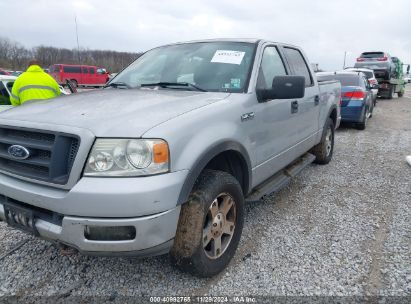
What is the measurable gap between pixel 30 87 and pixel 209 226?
3.92 metres

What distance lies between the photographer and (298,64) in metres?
4.32

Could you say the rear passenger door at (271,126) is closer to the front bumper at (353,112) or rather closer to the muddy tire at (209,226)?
the muddy tire at (209,226)

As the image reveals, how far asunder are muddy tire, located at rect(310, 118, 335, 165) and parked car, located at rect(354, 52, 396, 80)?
1581cm

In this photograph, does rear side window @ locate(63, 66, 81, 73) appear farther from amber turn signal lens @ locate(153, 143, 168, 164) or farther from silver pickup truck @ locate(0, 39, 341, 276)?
amber turn signal lens @ locate(153, 143, 168, 164)

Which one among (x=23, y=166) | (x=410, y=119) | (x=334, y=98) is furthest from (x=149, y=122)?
(x=410, y=119)

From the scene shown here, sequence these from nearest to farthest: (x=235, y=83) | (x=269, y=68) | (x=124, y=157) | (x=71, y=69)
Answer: (x=124, y=157) → (x=235, y=83) → (x=269, y=68) → (x=71, y=69)

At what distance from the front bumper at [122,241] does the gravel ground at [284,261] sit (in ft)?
1.84

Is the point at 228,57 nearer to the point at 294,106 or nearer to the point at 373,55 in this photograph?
the point at 294,106

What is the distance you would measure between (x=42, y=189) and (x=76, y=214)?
318 mm

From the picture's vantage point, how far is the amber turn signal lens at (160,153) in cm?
196

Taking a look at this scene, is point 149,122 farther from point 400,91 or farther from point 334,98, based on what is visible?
point 400,91

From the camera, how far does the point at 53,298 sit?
2328 mm

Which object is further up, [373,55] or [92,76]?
[373,55]

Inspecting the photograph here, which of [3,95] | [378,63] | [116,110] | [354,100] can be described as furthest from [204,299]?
[378,63]
